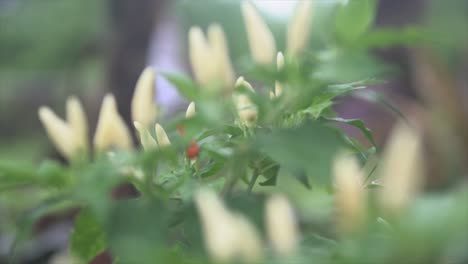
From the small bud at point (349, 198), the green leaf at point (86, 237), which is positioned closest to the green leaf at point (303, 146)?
the small bud at point (349, 198)

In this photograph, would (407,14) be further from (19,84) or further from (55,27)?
(19,84)

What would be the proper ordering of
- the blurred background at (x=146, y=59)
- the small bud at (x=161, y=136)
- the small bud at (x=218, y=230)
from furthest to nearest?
the blurred background at (x=146, y=59)
the small bud at (x=161, y=136)
the small bud at (x=218, y=230)

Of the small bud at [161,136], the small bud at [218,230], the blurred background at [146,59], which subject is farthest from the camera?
the blurred background at [146,59]

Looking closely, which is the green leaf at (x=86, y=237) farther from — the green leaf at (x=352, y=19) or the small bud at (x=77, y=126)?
the green leaf at (x=352, y=19)

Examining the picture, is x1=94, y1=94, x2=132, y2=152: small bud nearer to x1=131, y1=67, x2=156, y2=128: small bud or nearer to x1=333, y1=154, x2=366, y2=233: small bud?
x1=131, y1=67, x2=156, y2=128: small bud

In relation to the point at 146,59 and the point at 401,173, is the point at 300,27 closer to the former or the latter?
the point at 401,173

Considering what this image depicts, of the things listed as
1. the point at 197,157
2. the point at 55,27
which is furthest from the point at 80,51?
the point at 197,157
